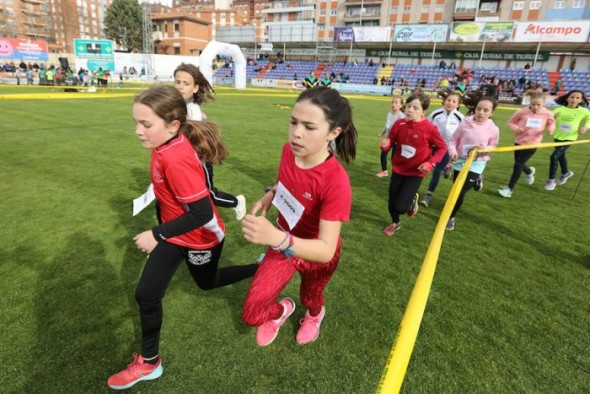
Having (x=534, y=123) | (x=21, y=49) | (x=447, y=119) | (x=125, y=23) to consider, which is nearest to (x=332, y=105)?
(x=447, y=119)

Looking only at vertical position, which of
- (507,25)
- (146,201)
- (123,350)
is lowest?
(123,350)

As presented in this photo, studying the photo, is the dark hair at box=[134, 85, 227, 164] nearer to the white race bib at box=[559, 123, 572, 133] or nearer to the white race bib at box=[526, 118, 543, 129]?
the white race bib at box=[526, 118, 543, 129]

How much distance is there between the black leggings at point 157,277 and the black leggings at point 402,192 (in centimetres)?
305

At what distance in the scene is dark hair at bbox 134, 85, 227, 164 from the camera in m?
2.25

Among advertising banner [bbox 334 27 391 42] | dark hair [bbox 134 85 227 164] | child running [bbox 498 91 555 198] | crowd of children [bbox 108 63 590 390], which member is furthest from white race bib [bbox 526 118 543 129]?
advertising banner [bbox 334 27 391 42]

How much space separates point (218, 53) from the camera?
26828 mm

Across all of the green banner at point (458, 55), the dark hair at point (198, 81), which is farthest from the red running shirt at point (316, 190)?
the green banner at point (458, 55)

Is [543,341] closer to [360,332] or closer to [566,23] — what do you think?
[360,332]

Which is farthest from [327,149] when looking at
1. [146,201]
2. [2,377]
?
[2,377]

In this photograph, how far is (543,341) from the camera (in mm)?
3045

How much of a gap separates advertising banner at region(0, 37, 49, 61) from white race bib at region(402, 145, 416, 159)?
47.8 metres

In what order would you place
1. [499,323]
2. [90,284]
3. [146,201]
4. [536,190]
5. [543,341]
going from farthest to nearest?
[536,190], [90,284], [499,323], [543,341], [146,201]

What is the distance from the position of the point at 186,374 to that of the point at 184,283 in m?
1.23

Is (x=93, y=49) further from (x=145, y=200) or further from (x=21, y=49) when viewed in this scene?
(x=145, y=200)
